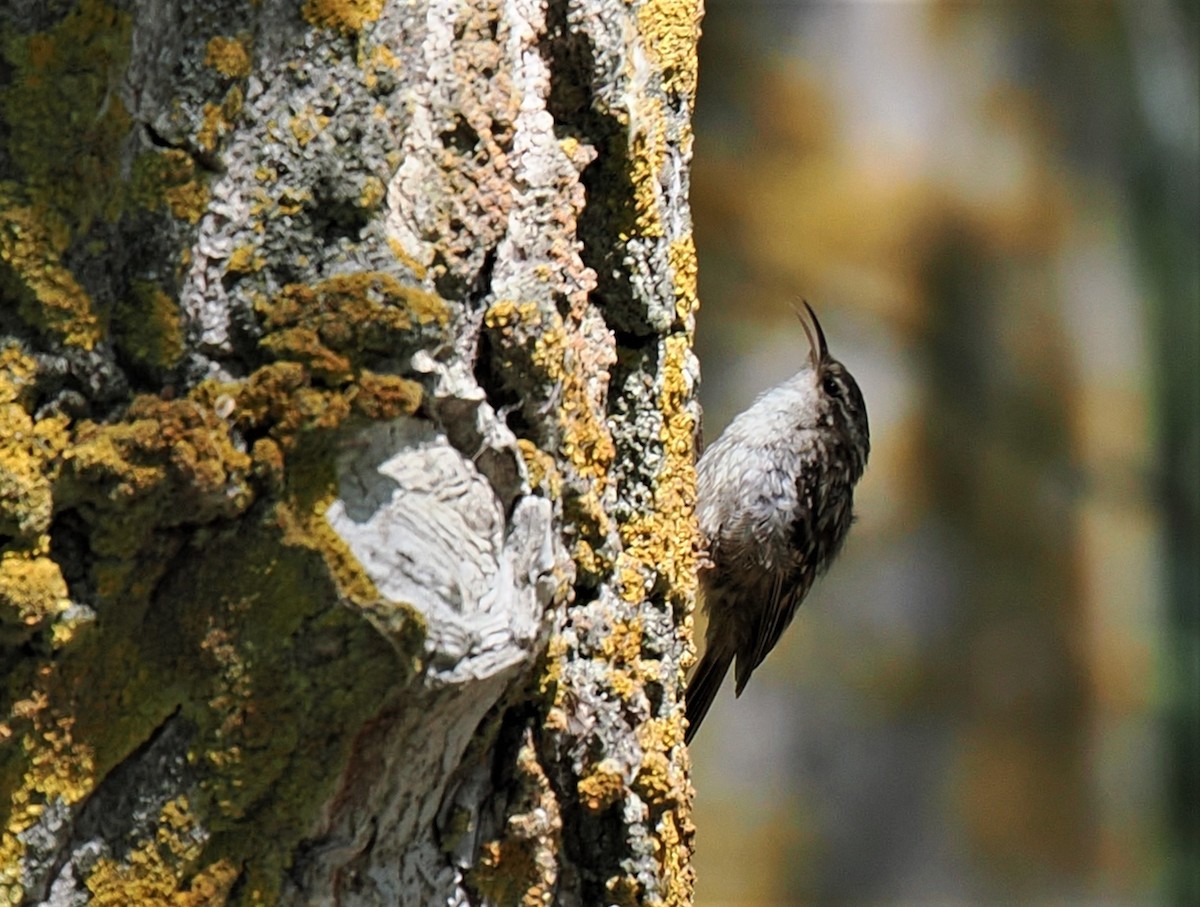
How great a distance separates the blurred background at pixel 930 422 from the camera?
406 centimetres

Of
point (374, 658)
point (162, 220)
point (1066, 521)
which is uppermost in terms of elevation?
point (1066, 521)

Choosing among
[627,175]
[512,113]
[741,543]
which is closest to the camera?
[512,113]

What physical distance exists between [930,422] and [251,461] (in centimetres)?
302

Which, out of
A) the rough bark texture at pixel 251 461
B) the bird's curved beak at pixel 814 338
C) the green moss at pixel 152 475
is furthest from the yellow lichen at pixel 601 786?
the bird's curved beak at pixel 814 338

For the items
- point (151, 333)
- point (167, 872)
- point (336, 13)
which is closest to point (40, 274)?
point (151, 333)

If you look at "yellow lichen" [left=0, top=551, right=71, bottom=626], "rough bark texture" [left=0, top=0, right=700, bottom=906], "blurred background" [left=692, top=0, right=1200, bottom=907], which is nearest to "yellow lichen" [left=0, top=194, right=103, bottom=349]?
"rough bark texture" [left=0, top=0, right=700, bottom=906]

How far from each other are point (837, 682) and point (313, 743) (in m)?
2.86

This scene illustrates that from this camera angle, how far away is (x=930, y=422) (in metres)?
4.18

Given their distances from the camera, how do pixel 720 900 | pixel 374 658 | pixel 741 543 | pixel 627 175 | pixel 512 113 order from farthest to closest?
pixel 720 900 → pixel 741 543 → pixel 627 175 → pixel 512 113 → pixel 374 658

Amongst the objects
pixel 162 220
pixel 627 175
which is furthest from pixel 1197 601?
pixel 162 220

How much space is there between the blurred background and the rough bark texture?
2.55 meters

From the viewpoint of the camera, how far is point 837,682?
4.11 meters

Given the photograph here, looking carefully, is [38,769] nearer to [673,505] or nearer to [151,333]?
[151,333]

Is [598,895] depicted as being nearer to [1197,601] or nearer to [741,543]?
[741,543]
